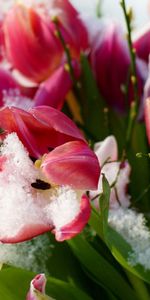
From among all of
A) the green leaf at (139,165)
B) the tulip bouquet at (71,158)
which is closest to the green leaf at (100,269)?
the tulip bouquet at (71,158)

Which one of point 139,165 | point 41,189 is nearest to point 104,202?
point 41,189

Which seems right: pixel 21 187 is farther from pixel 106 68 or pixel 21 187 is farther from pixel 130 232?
pixel 106 68

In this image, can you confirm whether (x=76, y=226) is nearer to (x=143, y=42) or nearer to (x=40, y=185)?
(x=40, y=185)

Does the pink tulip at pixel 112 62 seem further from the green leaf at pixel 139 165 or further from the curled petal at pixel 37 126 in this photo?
the curled petal at pixel 37 126

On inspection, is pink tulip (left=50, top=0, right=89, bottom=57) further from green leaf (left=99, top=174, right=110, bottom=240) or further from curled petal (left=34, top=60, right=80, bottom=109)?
green leaf (left=99, top=174, right=110, bottom=240)

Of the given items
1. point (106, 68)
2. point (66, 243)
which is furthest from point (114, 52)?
point (66, 243)

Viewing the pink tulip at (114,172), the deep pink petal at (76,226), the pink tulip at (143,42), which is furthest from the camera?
the pink tulip at (143,42)
